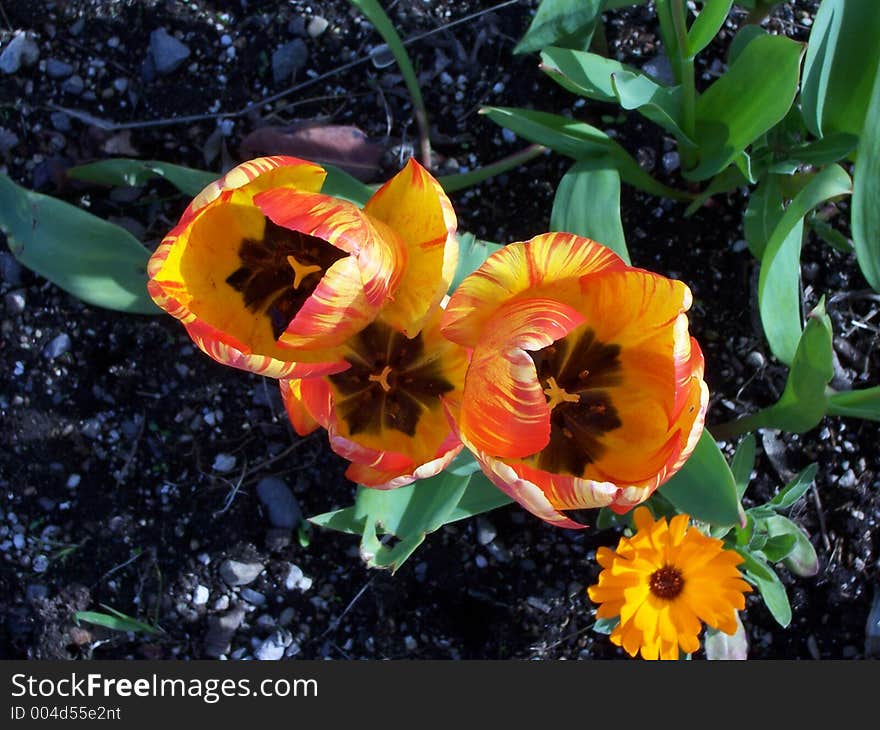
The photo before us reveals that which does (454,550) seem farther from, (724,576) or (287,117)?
(287,117)

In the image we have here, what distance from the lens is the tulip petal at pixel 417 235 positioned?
4.13 feet

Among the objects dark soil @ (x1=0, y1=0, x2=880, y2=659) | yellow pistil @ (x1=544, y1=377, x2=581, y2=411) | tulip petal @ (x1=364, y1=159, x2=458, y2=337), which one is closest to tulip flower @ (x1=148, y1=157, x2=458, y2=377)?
tulip petal @ (x1=364, y1=159, x2=458, y2=337)

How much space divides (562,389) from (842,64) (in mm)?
744

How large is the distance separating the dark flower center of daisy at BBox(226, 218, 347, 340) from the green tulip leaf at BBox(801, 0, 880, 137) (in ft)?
2.72

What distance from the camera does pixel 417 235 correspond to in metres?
→ 1.33

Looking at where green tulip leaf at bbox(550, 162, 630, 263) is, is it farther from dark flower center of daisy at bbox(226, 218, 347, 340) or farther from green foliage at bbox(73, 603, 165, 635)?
green foliage at bbox(73, 603, 165, 635)

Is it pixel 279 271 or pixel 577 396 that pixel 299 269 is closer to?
pixel 279 271

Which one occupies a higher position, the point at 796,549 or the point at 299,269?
the point at 299,269

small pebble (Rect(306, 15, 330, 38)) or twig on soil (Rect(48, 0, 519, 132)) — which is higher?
small pebble (Rect(306, 15, 330, 38))

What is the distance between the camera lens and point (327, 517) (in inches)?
62.9

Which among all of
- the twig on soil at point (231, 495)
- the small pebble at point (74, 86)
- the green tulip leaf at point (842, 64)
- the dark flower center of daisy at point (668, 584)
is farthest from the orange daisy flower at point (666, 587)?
the small pebble at point (74, 86)

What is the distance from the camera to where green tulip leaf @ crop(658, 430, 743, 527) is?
146 centimetres

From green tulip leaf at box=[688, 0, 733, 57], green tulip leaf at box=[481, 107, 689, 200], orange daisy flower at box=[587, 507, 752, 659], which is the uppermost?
green tulip leaf at box=[481, 107, 689, 200]

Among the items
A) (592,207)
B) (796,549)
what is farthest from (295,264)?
(796,549)
